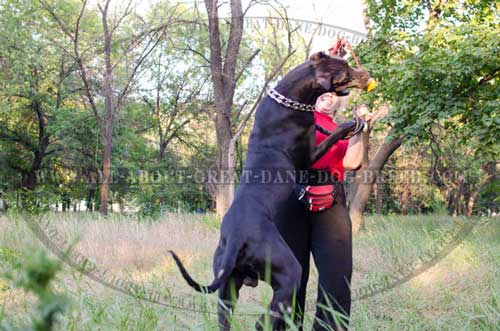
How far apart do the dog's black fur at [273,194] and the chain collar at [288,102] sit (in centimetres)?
2

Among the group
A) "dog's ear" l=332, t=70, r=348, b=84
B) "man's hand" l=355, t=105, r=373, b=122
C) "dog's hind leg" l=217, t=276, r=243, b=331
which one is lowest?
"dog's hind leg" l=217, t=276, r=243, b=331

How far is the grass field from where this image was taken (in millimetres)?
2926

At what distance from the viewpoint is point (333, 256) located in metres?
2.72

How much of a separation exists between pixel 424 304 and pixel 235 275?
2685mm

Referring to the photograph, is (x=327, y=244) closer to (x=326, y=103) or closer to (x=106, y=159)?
(x=326, y=103)

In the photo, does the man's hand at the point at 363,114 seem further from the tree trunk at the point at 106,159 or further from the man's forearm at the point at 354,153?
the tree trunk at the point at 106,159

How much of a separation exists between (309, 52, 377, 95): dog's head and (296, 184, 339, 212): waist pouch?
22.3 inches

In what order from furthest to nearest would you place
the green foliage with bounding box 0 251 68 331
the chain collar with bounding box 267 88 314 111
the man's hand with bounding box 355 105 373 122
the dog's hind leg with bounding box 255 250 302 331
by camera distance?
the man's hand with bounding box 355 105 373 122
the chain collar with bounding box 267 88 314 111
the dog's hind leg with bounding box 255 250 302 331
the green foliage with bounding box 0 251 68 331

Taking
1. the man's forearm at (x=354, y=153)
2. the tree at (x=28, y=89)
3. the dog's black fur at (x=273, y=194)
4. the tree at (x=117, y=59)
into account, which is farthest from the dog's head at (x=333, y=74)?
the tree at (x=28, y=89)

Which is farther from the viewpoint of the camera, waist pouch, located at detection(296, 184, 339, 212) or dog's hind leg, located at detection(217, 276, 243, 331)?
waist pouch, located at detection(296, 184, 339, 212)

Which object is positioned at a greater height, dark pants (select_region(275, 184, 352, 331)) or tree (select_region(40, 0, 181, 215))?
tree (select_region(40, 0, 181, 215))

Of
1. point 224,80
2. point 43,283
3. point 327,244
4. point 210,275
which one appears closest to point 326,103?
point 327,244

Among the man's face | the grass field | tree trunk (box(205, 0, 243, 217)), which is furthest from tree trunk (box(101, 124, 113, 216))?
the man's face

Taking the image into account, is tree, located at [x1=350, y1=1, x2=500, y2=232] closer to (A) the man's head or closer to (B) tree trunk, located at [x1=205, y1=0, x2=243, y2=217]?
(B) tree trunk, located at [x1=205, y1=0, x2=243, y2=217]
